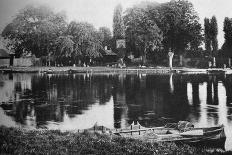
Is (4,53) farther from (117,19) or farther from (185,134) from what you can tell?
(185,134)

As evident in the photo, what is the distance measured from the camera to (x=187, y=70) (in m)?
25.7

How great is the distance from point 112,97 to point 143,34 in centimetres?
1082

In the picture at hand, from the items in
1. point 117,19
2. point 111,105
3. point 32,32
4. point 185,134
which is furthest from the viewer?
point 111,105

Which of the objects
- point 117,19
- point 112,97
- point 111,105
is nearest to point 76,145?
point 117,19

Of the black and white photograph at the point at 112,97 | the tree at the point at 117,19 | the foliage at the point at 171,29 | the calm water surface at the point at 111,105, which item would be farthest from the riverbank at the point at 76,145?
the foliage at the point at 171,29

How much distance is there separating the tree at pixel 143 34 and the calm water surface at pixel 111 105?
424 cm

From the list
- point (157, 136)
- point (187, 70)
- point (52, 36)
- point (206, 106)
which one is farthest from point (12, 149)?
point (187, 70)

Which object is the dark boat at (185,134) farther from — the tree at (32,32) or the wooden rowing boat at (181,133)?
the tree at (32,32)

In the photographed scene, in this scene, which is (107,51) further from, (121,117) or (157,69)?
(121,117)

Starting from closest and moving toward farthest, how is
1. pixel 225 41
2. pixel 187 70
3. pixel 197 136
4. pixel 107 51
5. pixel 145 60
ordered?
pixel 197 136 → pixel 225 41 → pixel 107 51 → pixel 187 70 → pixel 145 60

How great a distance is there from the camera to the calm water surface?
8797mm

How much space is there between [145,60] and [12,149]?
22.7 meters

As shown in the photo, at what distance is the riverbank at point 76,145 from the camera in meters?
5.23

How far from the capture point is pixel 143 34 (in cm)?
2327
